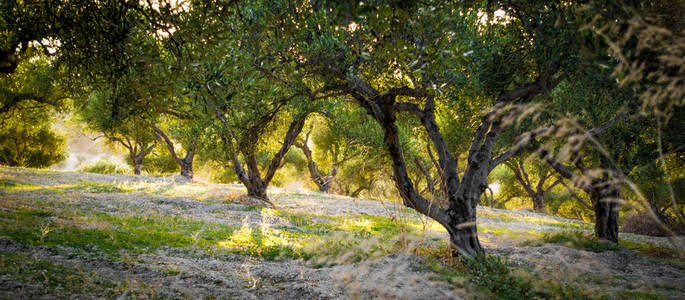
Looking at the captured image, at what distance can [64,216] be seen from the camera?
9477mm

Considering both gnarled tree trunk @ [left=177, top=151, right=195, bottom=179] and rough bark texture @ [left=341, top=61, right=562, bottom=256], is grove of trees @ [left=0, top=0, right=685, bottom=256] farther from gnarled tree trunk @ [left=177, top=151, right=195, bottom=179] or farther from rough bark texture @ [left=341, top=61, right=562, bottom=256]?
gnarled tree trunk @ [left=177, top=151, right=195, bottom=179]

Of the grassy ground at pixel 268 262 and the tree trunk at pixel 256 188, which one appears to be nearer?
the grassy ground at pixel 268 262

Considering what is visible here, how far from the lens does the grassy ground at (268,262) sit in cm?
545

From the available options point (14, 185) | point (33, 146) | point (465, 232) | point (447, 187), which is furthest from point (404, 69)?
point (33, 146)

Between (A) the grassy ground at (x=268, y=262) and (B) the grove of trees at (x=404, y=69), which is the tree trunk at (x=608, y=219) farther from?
(A) the grassy ground at (x=268, y=262)

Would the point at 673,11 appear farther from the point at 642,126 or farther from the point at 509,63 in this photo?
the point at 642,126

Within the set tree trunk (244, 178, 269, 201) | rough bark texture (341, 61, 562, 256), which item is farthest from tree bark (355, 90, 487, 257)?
tree trunk (244, 178, 269, 201)

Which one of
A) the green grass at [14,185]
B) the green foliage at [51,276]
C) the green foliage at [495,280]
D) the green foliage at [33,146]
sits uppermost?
the green foliage at [33,146]

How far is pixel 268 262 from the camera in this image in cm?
806

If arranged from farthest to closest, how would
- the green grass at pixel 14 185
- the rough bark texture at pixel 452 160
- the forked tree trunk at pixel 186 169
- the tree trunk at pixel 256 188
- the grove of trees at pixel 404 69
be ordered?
the forked tree trunk at pixel 186 169
the tree trunk at pixel 256 188
the green grass at pixel 14 185
the rough bark texture at pixel 452 160
the grove of trees at pixel 404 69

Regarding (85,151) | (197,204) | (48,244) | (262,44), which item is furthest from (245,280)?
(85,151)

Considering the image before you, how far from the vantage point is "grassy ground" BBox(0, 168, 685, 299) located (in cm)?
545

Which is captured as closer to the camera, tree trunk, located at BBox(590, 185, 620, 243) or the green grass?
tree trunk, located at BBox(590, 185, 620, 243)

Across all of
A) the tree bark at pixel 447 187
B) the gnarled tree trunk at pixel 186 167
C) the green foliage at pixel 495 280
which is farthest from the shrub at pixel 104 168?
the green foliage at pixel 495 280
